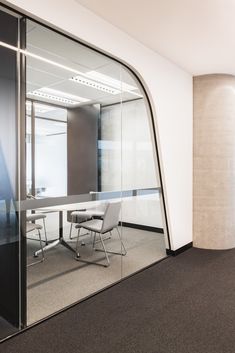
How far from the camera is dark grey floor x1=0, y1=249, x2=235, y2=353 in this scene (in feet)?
6.94

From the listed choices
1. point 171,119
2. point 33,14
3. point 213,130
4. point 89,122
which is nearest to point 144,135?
point 171,119

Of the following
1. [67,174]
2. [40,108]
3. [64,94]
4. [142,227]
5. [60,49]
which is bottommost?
[142,227]

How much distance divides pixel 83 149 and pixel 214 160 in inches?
89.7

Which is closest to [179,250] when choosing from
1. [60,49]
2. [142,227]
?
[142,227]

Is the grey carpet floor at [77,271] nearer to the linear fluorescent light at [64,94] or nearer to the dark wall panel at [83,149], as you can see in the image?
the dark wall panel at [83,149]

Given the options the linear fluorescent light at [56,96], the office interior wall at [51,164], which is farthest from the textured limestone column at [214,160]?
the office interior wall at [51,164]

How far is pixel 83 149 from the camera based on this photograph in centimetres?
343

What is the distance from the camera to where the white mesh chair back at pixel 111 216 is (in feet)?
11.3

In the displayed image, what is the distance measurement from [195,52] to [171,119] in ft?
3.11

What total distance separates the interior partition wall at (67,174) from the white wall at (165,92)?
0.50ft

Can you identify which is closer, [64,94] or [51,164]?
[51,164]

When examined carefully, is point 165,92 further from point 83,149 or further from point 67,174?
point 67,174

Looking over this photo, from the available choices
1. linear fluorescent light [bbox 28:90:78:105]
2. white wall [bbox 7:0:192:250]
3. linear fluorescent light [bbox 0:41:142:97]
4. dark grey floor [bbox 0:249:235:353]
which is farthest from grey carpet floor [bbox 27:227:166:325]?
linear fluorescent light [bbox 0:41:142:97]

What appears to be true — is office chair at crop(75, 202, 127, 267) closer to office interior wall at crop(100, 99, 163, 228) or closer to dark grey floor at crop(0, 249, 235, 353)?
office interior wall at crop(100, 99, 163, 228)
